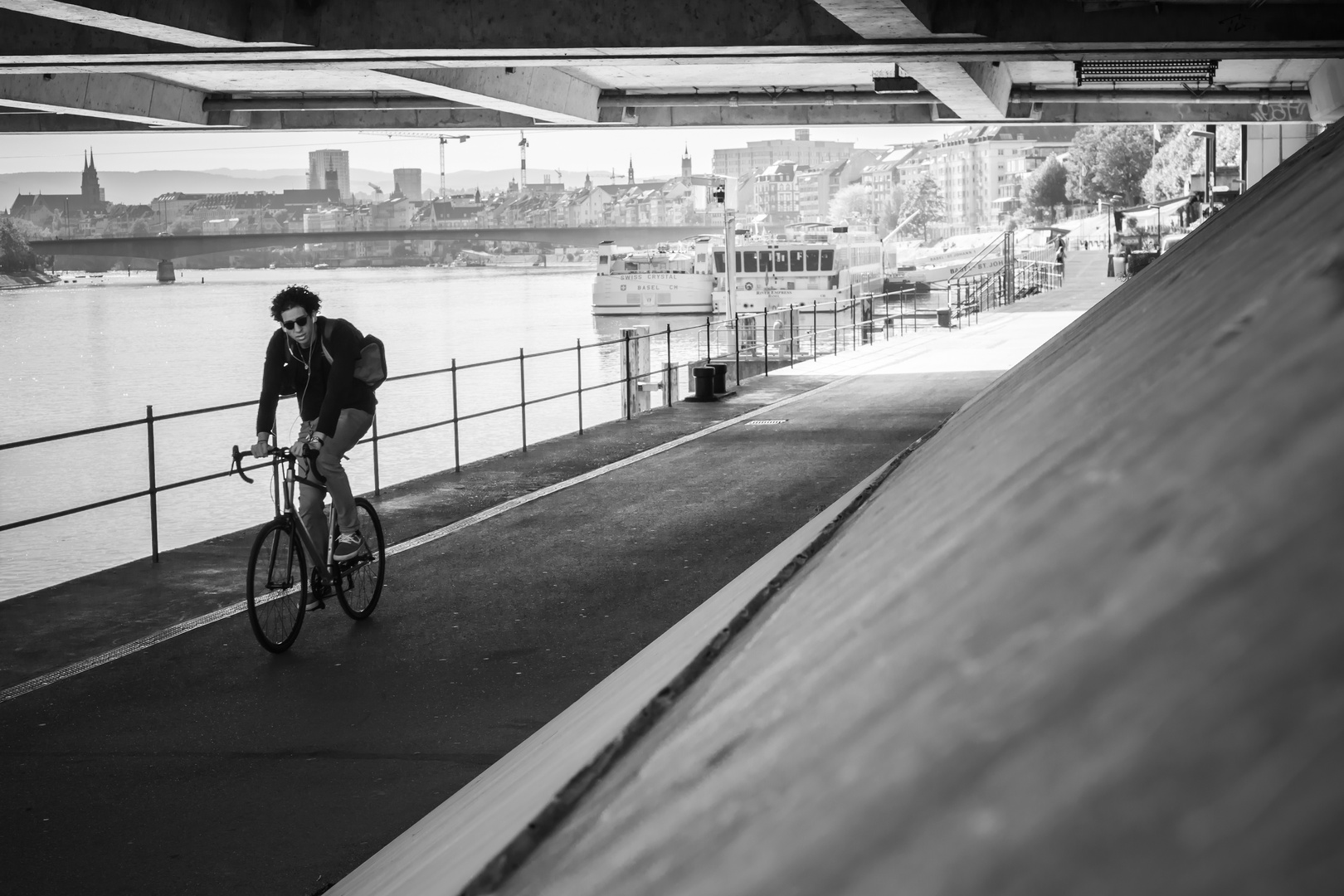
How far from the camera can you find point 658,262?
243 ft

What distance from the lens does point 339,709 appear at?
690cm

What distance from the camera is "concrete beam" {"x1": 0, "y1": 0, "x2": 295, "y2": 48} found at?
11.2 m

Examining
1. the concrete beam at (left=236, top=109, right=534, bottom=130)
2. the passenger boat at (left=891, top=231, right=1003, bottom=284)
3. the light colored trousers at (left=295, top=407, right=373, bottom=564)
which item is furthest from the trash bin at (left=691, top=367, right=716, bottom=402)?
the passenger boat at (left=891, top=231, right=1003, bottom=284)

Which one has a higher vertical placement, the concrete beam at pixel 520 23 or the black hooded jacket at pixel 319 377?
the concrete beam at pixel 520 23

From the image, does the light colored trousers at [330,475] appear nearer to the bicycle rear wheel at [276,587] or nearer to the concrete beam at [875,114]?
the bicycle rear wheel at [276,587]

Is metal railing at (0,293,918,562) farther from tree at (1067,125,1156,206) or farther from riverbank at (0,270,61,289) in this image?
tree at (1067,125,1156,206)

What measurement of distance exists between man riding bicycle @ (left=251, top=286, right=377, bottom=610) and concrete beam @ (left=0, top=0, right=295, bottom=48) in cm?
501

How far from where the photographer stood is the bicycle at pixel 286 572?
769cm

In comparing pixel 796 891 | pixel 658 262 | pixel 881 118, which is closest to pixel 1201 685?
pixel 796 891

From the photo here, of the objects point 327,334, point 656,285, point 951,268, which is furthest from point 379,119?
point 951,268

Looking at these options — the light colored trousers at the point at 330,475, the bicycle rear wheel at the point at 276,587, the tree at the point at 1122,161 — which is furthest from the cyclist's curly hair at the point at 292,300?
the tree at the point at 1122,161

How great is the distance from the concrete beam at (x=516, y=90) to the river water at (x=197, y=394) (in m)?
5.24

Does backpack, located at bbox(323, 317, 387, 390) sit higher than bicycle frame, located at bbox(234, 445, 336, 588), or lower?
higher

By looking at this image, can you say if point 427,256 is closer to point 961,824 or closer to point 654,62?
point 654,62
